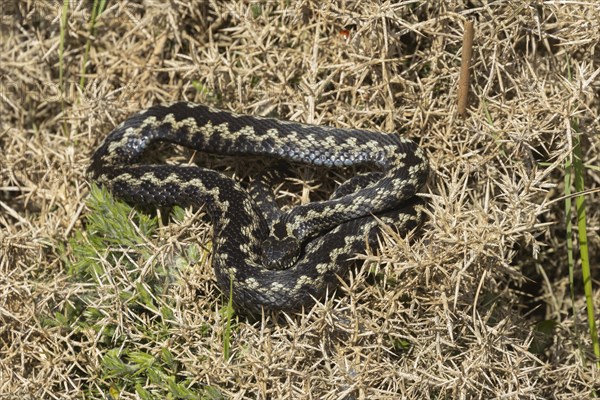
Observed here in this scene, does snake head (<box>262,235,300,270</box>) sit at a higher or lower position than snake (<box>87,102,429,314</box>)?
lower

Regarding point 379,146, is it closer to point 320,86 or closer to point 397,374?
point 320,86

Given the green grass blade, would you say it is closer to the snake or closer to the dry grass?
the dry grass

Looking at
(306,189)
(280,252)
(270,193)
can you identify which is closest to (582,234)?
(306,189)

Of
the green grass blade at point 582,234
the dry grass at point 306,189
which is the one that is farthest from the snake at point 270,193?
the green grass blade at point 582,234

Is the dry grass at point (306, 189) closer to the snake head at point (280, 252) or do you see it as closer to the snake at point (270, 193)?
the snake at point (270, 193)

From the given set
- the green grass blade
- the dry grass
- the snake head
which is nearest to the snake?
the snake head

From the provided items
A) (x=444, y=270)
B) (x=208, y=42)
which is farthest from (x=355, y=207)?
(x=208, y=42)
